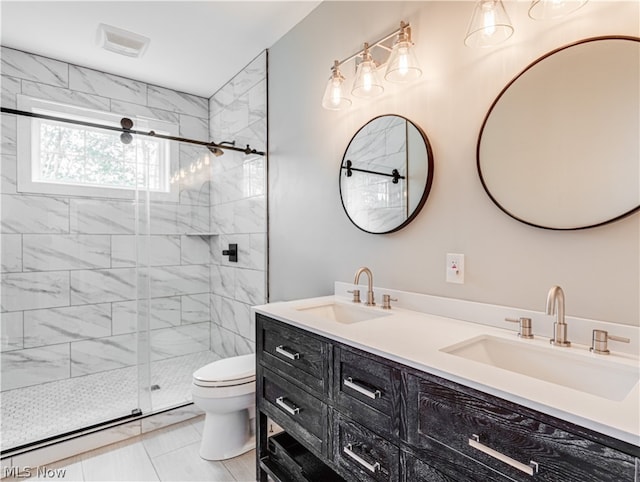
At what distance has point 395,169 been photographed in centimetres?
168

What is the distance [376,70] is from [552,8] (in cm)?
76

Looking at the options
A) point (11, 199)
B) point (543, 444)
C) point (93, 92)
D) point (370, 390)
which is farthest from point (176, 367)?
point (543, 444)

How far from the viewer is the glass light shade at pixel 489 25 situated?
1.20 meters

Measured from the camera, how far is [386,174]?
1.73 metres

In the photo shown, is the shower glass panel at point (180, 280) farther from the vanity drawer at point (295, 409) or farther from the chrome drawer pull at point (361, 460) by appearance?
the chrome drawer pull at point (361, 460)

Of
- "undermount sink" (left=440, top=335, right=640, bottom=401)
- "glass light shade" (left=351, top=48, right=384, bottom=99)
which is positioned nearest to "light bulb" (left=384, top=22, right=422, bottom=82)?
"glass light shade" (left=351, top=48, right=384, bottom=99)

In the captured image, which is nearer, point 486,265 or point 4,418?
point 486,265

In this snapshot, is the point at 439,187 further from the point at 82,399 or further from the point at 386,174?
the point at 82,399

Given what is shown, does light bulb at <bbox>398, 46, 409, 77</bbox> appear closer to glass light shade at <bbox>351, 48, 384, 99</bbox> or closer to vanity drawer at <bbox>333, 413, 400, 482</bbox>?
glass light shade at <bbox>351, 48, 384, 99</bbox>

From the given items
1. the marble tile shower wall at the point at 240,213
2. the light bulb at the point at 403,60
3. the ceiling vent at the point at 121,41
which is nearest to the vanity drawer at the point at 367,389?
the light bulb at the point at 403,60

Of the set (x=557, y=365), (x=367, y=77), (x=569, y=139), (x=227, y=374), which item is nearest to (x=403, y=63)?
(x=367, y=77)

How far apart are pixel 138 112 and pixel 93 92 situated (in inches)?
13.7

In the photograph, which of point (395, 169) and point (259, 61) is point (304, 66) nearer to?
point (259, 61)

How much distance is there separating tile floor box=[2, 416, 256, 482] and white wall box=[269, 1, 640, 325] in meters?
1.03
